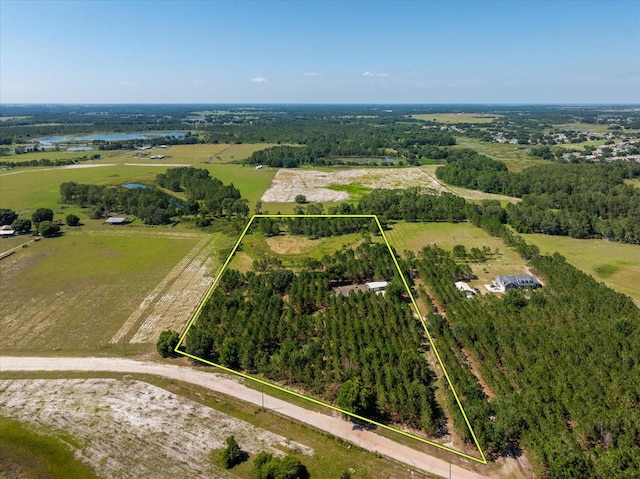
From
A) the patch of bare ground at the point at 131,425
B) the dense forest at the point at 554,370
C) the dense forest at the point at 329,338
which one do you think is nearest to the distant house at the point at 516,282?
the dense forest at the point at 554,370

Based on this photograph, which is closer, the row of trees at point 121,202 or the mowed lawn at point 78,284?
the mowed lawn at point 78,284

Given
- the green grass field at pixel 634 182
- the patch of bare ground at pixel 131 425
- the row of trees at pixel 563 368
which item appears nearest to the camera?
the row of trees at pixel 563 368

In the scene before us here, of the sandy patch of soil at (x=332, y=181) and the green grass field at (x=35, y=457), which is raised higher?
the sandy patch of soil at (x=332, y=181)

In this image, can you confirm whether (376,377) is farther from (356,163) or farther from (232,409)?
(356,163)

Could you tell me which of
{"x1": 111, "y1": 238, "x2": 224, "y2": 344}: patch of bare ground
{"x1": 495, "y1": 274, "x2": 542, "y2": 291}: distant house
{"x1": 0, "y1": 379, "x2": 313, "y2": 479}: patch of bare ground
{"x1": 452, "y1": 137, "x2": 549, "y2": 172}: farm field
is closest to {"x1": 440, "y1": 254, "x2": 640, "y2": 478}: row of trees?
{"x1": 495, "y1": 274, "x2": 542, "y2": 291}: distant house

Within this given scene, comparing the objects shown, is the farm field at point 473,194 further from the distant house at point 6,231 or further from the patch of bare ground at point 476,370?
the distant house at point 6,231

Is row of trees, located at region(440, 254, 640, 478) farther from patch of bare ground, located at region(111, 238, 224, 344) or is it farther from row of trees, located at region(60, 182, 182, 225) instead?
row of trees, located at region(60, 182, 182, 225)

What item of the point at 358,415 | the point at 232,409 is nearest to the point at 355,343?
the point at 358,415
